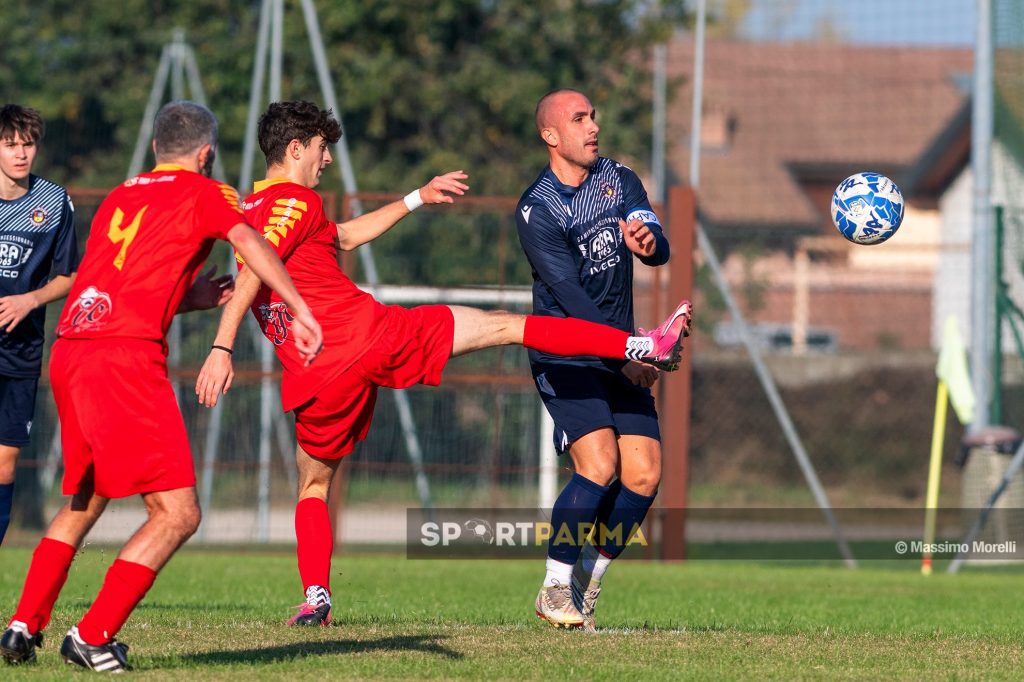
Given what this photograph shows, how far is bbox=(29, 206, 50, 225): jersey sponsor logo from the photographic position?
24.9 feet

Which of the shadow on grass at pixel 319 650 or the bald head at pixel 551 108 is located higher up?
the bald head at pixel 551 108

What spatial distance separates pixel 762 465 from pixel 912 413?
2356mm

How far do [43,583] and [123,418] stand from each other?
2.64 ft

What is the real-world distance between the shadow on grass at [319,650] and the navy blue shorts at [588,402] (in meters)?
1.23

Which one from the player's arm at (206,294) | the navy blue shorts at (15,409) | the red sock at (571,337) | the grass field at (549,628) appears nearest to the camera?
the grass field at (549,628)

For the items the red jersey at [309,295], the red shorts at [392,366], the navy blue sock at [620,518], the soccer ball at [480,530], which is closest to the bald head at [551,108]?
the red jersey at [309,295]

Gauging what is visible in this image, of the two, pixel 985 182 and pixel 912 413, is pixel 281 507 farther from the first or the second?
pixel 912 413

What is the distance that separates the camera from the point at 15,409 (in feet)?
24.7

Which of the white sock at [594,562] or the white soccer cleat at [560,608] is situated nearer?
the white soccer cleat at [560,608]

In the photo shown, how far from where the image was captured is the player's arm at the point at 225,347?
18.1 ft

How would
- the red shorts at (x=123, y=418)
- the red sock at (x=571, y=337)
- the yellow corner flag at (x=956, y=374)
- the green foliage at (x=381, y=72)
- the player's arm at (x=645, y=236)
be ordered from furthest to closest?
the green foliage at (x=381, y=72) < the yellow corner flag at (x=956, y=374) < the player's arm at (x=645, y=236) < the red sock at (x=571, y=337) < the red shorts at (x=123, y=418)

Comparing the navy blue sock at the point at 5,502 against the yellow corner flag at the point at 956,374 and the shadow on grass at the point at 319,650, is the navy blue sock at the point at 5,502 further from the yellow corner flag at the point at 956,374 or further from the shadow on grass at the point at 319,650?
the yellow corner flag at the point at 956,374

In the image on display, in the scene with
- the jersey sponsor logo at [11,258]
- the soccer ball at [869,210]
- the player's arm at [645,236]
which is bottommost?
the jersey sponsor logo at [11,258]

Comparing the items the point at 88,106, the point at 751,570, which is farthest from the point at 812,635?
the point at 88,106
